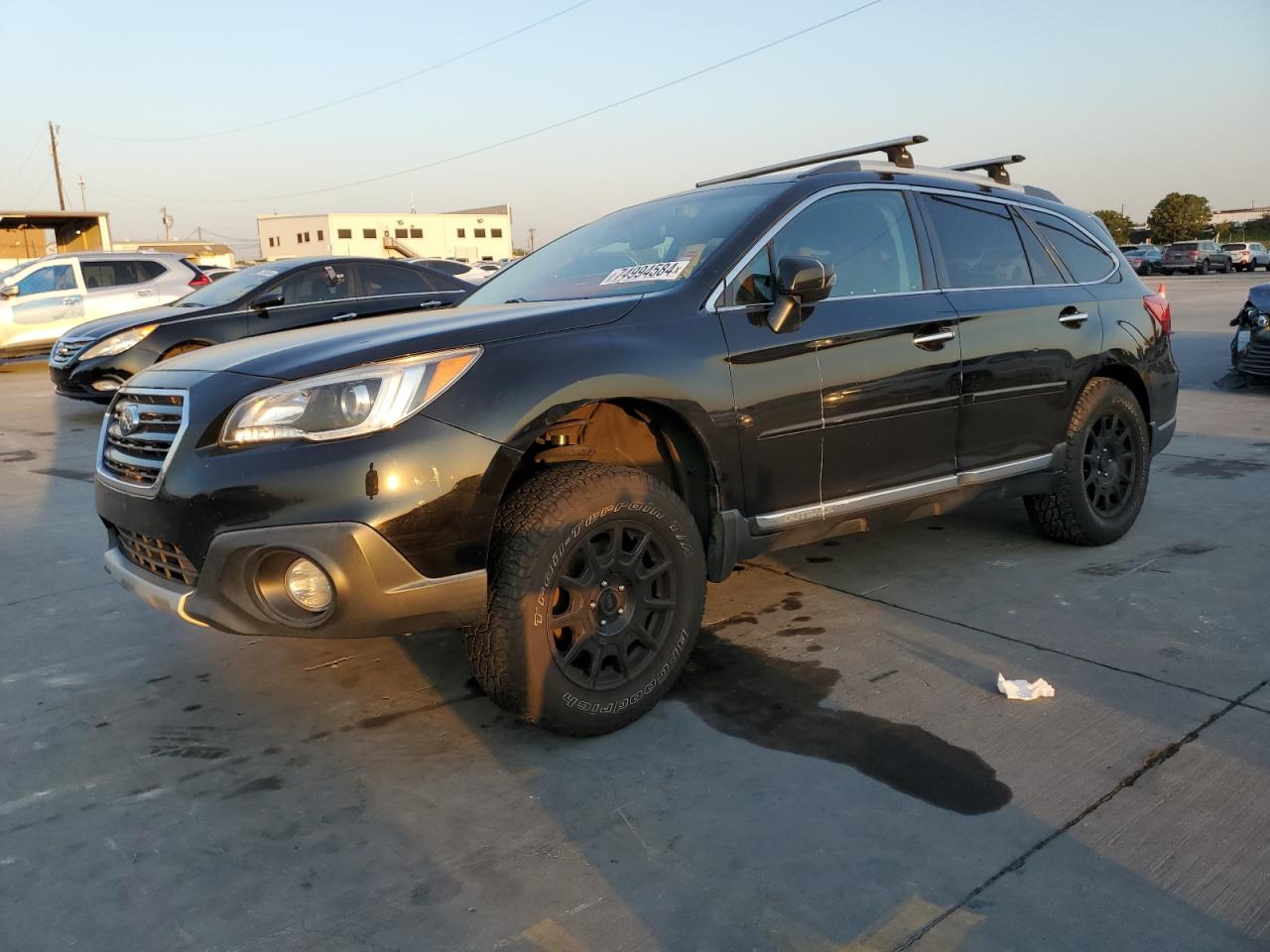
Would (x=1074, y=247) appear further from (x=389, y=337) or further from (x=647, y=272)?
(x=389, y=337)

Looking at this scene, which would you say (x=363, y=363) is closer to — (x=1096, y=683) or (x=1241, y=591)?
(x=1096, y=683)

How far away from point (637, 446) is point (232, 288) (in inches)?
307

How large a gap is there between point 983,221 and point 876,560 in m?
1.60

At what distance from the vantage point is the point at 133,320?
9719 mm

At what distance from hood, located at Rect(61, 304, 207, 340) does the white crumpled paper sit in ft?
27.7

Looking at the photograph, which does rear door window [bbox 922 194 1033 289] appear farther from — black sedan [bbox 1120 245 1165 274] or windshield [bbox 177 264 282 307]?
black sedan [bbox 1120 245 1165 274]

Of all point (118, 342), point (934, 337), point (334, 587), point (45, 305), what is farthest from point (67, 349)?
point (934, 337)

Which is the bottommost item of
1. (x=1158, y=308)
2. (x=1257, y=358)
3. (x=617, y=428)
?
(x=1257, y=358)

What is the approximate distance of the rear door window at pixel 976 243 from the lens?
4184 mm

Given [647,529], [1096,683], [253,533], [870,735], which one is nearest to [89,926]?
[253,533]

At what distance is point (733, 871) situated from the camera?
2357 millimetres

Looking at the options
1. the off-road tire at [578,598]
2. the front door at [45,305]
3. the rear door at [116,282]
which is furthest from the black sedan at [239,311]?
the off-road tire at [578,598]

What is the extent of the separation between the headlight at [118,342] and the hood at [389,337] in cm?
670

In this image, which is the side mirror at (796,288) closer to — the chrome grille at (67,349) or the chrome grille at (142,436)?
the chrome grille at (142,436)
